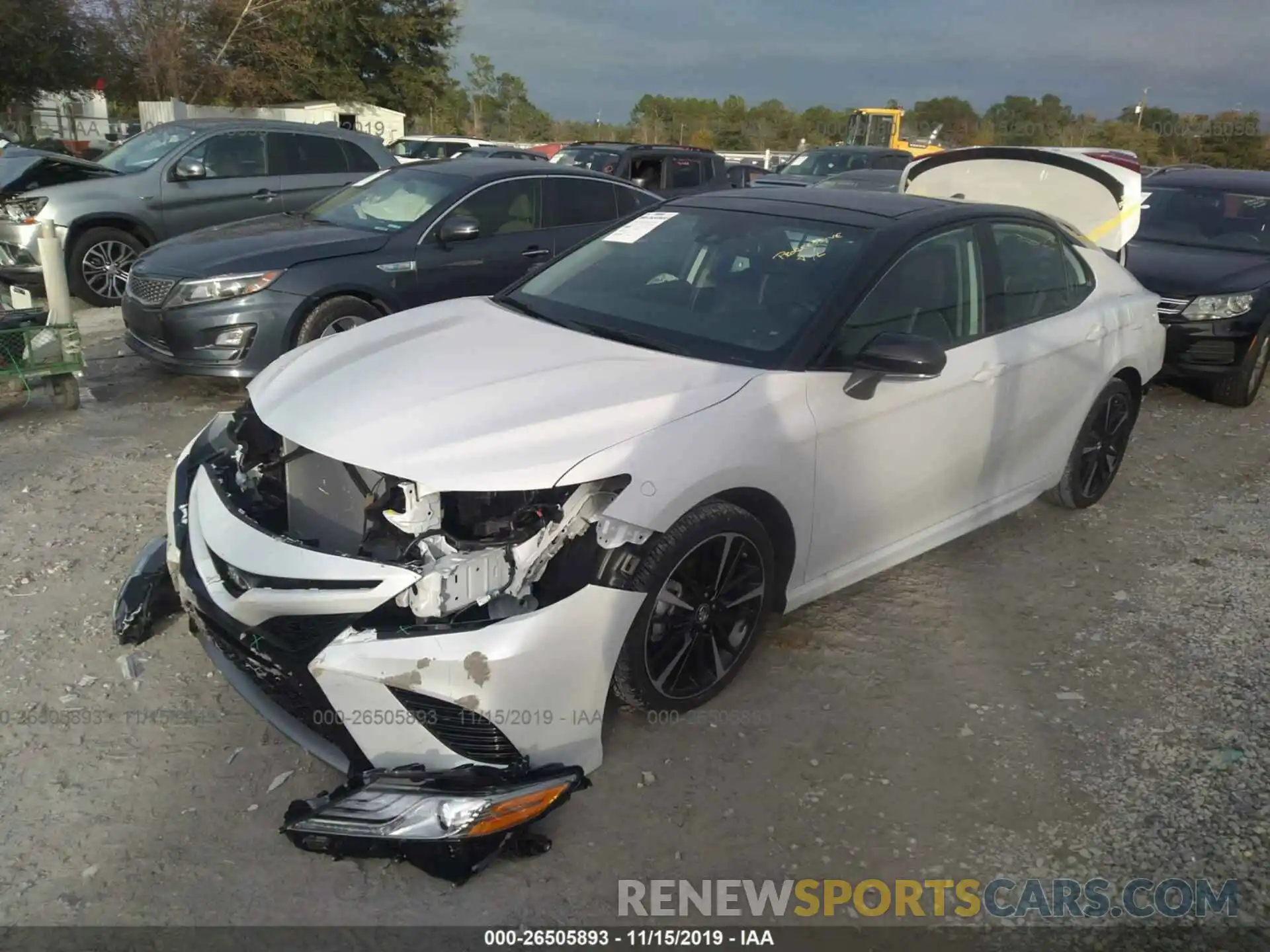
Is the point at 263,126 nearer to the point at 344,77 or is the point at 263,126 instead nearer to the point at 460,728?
the point at 460,728

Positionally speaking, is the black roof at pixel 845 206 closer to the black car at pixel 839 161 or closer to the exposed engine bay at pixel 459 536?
the exposed engine bay at pixel 459 536

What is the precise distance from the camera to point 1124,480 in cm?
596

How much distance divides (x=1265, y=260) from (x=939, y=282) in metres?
5.54

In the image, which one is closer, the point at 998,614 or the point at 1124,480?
the point at 998,614

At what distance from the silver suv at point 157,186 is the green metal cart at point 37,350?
2.48 meters

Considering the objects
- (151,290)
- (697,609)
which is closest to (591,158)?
(151,290)

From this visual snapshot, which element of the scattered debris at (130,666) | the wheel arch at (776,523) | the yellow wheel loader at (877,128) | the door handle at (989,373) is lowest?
the scattered debris at (130,666)

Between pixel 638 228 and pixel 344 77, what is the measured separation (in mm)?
35427

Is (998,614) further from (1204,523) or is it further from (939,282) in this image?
(1204,523)

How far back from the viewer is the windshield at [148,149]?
9.62 metres

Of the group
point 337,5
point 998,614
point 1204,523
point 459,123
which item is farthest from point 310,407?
point 459,123

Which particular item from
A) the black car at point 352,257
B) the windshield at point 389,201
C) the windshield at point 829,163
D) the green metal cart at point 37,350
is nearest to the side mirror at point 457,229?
the black car at point 352,257

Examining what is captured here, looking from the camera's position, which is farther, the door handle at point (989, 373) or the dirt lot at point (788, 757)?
the door handle at point (989, 373)

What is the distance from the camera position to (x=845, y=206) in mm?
4043
